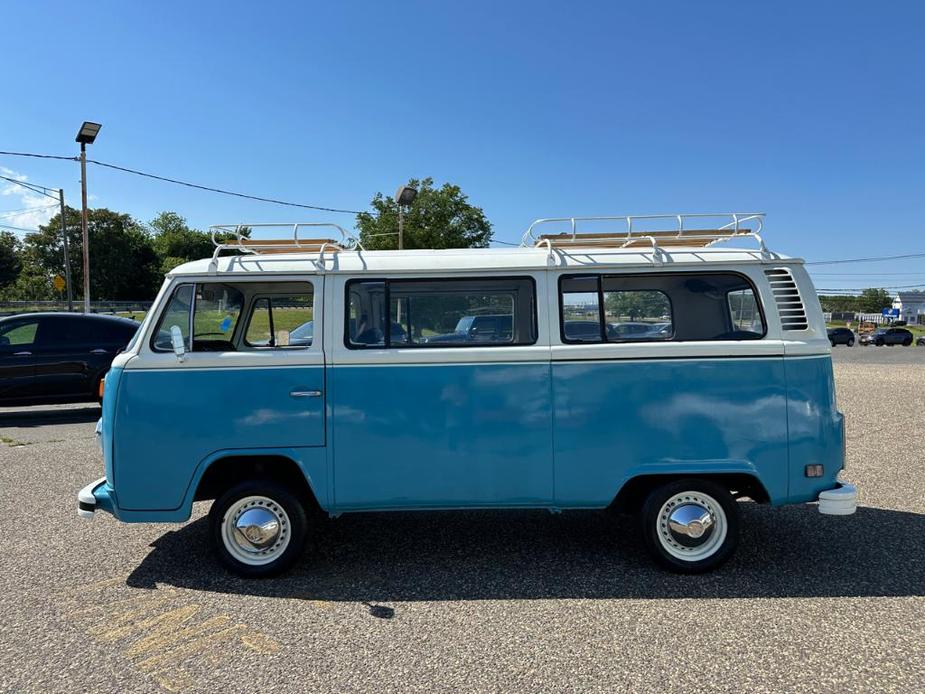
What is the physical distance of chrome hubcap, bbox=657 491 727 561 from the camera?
4.07 meters

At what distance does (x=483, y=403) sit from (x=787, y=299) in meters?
2.17

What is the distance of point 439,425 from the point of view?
400 cm

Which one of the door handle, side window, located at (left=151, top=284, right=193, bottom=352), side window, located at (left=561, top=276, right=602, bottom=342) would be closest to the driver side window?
side window, located at (left=151, top=284, right=193, bottom=352)

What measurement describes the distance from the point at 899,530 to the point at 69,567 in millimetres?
6337

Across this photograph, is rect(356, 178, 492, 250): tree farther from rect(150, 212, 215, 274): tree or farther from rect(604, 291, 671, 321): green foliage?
rect(150, 212, 215, 274): tree

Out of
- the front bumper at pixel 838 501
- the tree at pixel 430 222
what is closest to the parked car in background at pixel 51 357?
the front bumper at pixel 838 501

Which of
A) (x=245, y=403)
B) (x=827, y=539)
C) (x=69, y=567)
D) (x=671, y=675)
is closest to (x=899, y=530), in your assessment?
(x=827, y=539)

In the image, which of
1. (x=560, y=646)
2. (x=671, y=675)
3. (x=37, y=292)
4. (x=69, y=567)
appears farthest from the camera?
(x=37, y=292)

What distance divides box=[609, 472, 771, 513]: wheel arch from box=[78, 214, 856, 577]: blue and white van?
0.9 inches

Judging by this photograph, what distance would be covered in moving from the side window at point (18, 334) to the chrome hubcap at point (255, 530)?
7880 millimetres

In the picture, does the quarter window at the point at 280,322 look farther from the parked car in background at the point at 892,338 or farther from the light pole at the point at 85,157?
the parked car in background at the point at 892,338

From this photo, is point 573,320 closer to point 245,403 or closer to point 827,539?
point 245,403

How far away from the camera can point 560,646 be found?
324 cm


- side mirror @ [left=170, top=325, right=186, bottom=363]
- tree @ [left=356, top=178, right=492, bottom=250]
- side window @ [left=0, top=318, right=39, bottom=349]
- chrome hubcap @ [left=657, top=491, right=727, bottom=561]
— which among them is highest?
tree @ [left=356, top=178, right=492, bottom=250]
